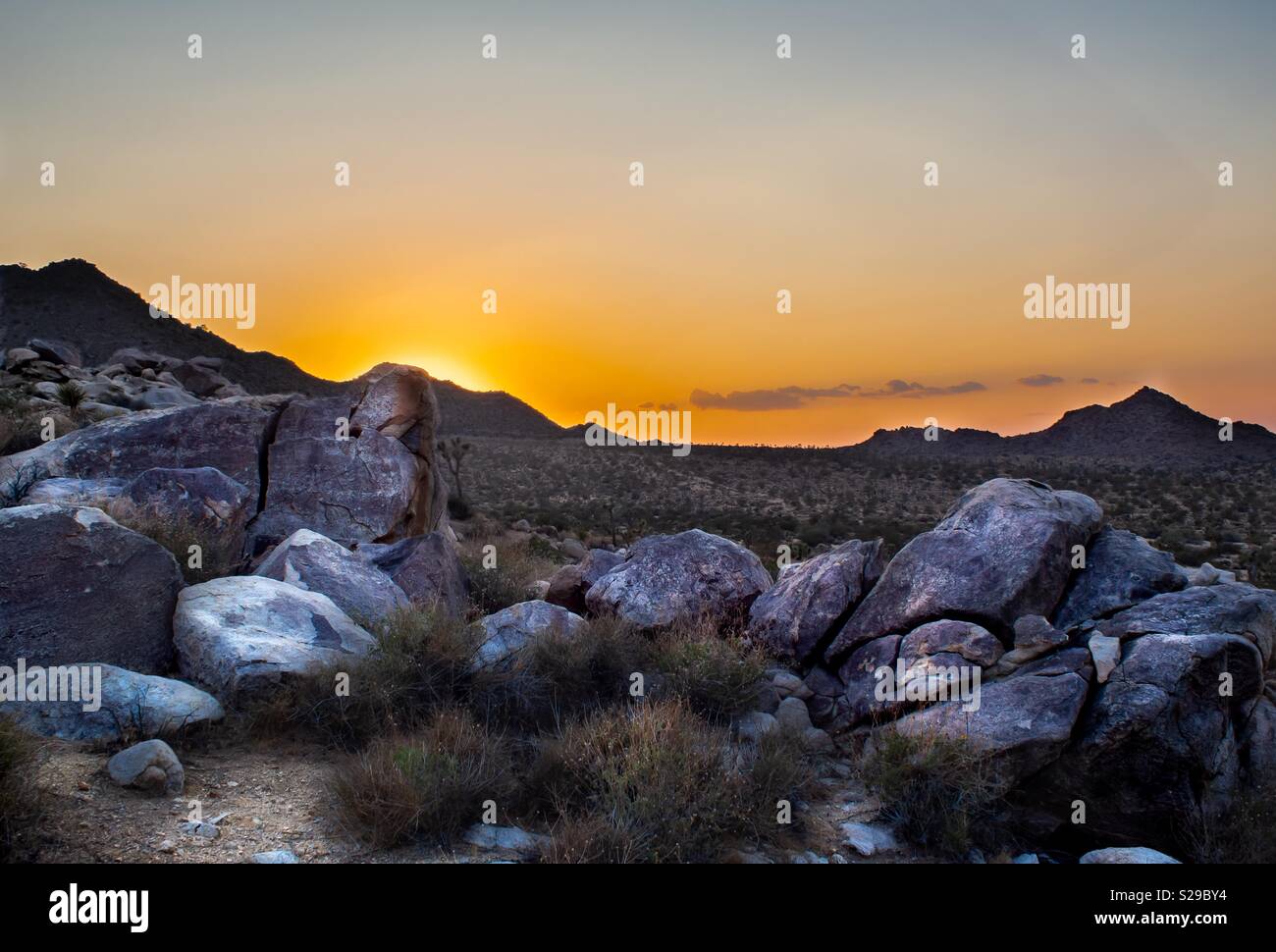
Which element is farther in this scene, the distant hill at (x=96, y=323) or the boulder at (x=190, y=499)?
the distant hill at (x=96, y=323)

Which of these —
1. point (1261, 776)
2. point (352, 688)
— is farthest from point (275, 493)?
point (1261, 776)

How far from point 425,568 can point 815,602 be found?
485 centimetres

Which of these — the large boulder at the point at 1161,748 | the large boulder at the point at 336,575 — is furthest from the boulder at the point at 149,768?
the large boulder at the point at 1161,748

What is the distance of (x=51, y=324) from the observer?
55594 mm

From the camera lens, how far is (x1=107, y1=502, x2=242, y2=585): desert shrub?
9086mm

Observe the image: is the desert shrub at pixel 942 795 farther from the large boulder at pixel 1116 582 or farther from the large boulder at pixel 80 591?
the large boulder at pixel 80 591

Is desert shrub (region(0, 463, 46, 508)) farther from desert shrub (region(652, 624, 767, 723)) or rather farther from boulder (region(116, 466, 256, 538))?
desert shrub (region(652, 624, 767, 723))

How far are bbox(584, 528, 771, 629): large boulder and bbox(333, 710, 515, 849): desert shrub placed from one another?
3488 mm

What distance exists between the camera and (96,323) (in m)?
57.5

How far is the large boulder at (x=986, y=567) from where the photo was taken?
26.5ft

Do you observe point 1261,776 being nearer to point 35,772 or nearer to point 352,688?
point 352,688

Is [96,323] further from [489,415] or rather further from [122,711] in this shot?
[122,711]

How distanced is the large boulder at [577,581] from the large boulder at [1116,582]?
5.29m
